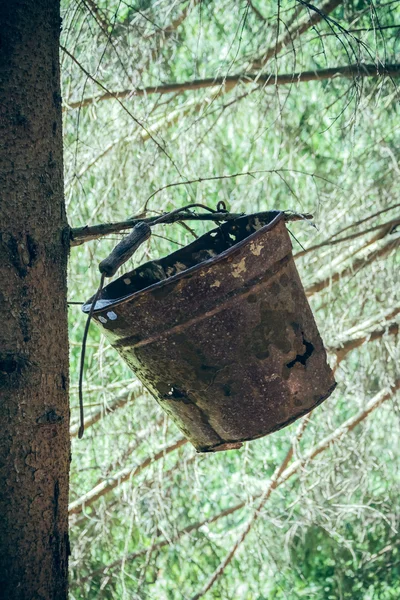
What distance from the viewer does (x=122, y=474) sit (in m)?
3.44

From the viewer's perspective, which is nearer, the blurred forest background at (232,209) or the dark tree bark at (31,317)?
the dark tree bark at (31,317)

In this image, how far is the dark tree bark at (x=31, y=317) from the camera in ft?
4.24

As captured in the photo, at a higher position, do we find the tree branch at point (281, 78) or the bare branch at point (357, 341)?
the tree branch at point (281, 78)

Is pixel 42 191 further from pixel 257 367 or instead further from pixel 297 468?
pixel 297 468

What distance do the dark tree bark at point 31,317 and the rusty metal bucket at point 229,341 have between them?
0.15 m

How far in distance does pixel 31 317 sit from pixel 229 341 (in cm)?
37

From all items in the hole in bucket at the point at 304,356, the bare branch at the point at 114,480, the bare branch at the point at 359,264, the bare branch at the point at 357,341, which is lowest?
the hole in bucket at the point at 304,356

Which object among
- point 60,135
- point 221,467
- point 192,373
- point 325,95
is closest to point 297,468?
point 221,467

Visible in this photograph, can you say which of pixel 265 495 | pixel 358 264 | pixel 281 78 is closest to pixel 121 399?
pixel 265 495

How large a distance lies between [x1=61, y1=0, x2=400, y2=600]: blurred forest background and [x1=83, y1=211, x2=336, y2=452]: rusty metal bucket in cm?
155

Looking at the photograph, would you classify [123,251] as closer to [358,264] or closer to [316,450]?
[358,264]

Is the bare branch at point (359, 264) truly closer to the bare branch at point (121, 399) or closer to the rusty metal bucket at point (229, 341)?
the bare branch at point (121, 399)

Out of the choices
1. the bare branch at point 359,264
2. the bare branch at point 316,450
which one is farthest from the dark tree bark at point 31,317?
the bare branch at point 316,450

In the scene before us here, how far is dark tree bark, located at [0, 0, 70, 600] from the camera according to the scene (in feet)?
4.24
